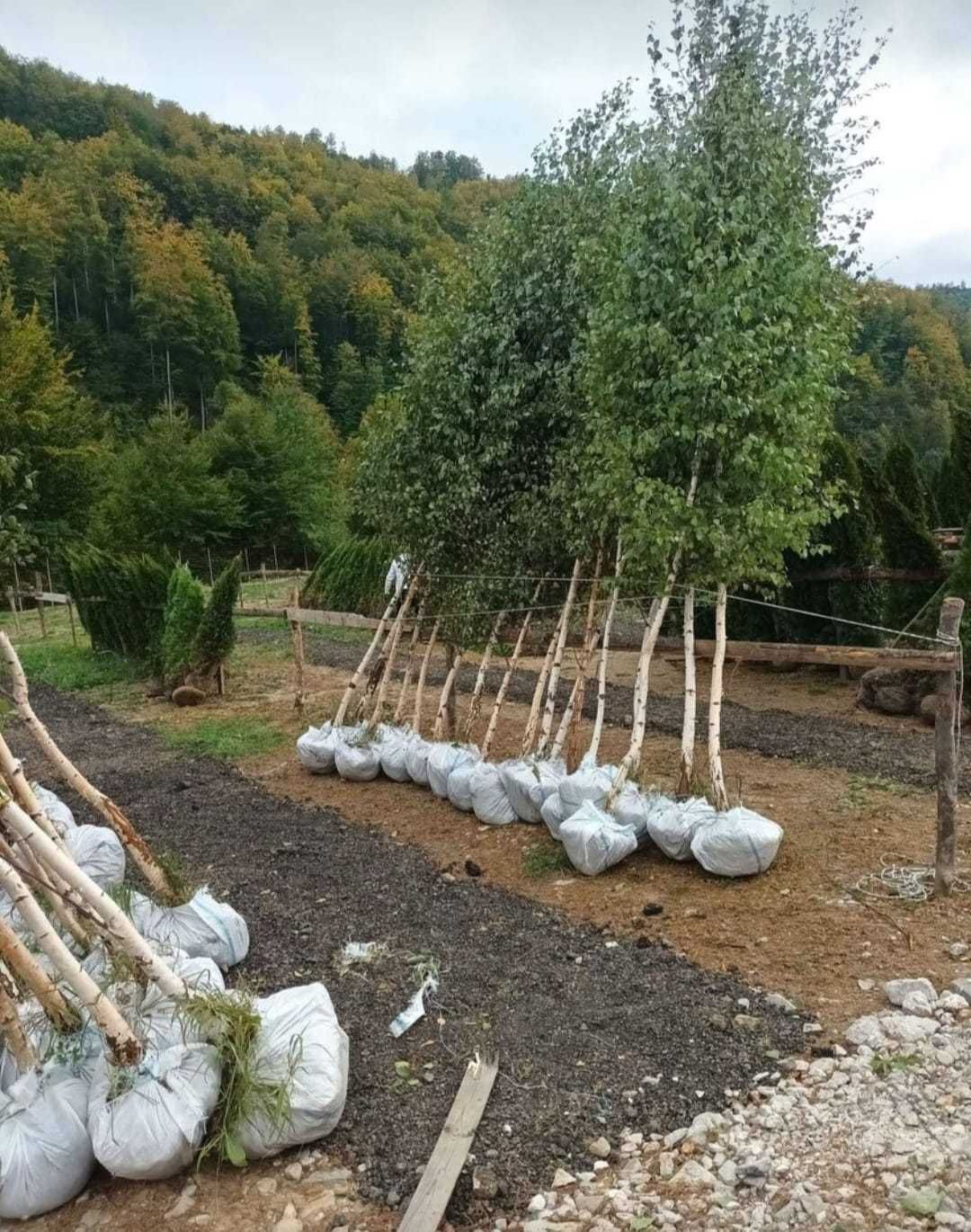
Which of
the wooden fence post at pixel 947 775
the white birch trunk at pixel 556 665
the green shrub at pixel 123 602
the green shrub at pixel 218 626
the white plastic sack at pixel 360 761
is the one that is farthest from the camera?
the green shrub at pixel 123 602

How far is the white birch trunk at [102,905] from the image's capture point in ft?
11.0

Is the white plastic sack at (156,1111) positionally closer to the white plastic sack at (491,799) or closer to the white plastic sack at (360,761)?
the white plastic sack at (491,799)

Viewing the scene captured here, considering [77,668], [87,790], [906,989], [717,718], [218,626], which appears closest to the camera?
[906,989]

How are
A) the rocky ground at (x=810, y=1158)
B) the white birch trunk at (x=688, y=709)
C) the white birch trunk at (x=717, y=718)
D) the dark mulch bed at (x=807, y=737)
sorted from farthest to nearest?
1. the dark mulch bed at (x=807, y=737)
2. the white birch trunk at (x=688, y=709)
3. the white birch trunk at (x=717, y=718)
4. the rocky ground at (x=810, y=1158)

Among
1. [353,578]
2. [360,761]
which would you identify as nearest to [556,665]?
[360,761]

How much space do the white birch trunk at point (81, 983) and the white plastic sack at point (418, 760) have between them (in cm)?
461

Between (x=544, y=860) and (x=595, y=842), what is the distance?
1.76ft

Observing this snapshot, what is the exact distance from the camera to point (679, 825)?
222 inches

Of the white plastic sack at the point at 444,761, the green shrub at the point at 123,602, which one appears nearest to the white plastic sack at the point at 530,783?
the white plastic sack at the point at 444,761

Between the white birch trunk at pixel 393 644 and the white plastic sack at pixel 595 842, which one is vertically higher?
the white birch trunk at pixel 393 644

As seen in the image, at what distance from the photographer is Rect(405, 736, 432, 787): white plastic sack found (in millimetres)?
7832

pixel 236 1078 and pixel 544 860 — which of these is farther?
pixel 544 860

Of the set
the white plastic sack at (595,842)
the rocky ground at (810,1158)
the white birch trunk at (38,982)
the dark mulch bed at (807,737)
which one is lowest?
the rocky ground at (810,1158)

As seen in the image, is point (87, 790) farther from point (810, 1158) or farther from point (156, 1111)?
point (810, 1158)
